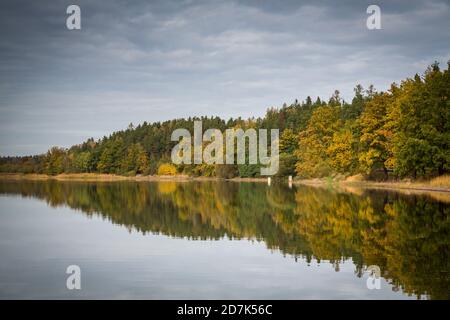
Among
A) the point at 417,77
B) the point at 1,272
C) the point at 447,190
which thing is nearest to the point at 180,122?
the point at 417,77

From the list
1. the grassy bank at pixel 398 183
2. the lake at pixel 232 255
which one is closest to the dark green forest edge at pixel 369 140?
the grassy bank at pixel 398 183

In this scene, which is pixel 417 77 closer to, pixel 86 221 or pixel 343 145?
pixel 343 145

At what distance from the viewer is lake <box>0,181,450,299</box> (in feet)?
38.8

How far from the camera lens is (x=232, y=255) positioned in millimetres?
16672

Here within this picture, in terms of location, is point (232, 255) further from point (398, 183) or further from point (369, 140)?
point (369, 140)

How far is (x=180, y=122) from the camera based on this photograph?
181250 mm

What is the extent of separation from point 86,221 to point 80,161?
5668 inches

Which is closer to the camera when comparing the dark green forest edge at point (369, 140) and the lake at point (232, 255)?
the lake at point (232, 255)

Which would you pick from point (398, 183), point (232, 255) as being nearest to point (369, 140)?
point (398, 183)

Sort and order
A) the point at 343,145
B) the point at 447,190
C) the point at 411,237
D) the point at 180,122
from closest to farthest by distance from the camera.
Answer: the point at 411,237 → the point at 447,190 → the point at 343,145 → the point at 180,122

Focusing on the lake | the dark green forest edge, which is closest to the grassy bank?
the dark green forest edge

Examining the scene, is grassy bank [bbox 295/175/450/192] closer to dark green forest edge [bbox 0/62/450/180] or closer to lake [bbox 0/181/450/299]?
dark green forest edge [bbox 0/62/450/180]

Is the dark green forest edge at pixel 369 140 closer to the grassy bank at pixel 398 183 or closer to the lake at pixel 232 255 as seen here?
the grassy bank at pixel 398 183

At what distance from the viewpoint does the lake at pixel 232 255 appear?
1181cm
